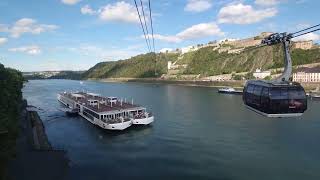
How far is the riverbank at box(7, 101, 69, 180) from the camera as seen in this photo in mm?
25938

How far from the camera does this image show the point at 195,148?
114 ft

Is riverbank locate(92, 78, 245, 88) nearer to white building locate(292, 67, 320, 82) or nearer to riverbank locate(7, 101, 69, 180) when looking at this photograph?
white building locate(292, 67, 320, 82)

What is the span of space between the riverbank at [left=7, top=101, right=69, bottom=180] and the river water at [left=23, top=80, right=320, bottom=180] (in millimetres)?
1010

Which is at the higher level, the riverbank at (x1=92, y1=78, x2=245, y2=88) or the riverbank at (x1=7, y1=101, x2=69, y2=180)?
the riverbank at (x1=92, y1=78, x2=245, y2=88)

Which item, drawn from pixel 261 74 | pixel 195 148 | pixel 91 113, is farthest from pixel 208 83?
pixel 195 148

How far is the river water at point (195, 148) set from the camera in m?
27.8

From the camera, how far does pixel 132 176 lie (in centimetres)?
2706

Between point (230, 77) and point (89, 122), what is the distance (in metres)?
106

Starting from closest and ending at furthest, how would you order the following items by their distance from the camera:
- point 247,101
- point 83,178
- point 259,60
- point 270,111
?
point 270,111
point 247,101
point 83,178
point 259,60

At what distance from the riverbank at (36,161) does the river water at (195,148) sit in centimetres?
101

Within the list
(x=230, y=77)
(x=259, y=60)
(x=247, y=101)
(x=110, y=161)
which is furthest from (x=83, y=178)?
(x=259, y=60)

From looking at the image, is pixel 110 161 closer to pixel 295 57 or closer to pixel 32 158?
pixel 32 158

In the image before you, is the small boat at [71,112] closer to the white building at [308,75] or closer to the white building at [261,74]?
the white building at [308,75]

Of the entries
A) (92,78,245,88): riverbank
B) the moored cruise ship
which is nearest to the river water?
the moored cruise ship
